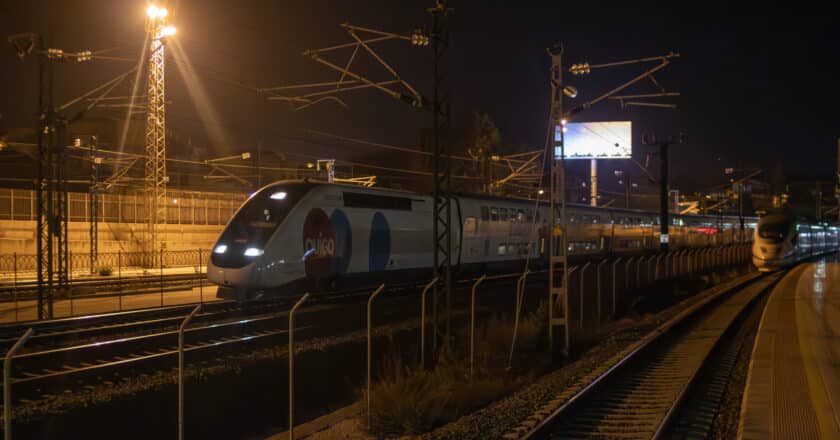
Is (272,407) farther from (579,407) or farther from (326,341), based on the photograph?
(579,407)

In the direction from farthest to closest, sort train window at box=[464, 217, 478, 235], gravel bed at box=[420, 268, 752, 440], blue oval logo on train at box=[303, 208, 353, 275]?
train window at box=[464, 217, 478, 235] < blue oval logo on train at box=[303, 208, 353, 275] < gravel bed at box=[420, 268, 752, 440]

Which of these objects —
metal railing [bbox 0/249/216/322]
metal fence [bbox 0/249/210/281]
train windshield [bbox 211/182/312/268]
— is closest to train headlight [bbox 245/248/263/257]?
Result: train windshield [bbox 211/182/312/268]

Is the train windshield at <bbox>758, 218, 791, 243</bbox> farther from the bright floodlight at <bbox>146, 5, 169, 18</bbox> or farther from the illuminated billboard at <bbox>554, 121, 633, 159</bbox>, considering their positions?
the bright floodlight at <bbox>146, 5, 169, 18</bbox>

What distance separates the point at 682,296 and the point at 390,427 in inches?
990

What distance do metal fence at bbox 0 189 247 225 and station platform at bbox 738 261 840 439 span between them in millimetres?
33761

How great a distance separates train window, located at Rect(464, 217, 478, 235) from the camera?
26.9 meters

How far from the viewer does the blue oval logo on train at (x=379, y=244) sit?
22.5m

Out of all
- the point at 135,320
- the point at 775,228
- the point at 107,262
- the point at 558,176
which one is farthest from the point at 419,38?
the point at 775,228

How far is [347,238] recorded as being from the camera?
21344 mm

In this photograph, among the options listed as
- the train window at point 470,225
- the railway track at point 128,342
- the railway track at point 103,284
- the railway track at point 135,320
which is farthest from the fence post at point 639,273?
the railway track at point 103,284

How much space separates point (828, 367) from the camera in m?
12.1

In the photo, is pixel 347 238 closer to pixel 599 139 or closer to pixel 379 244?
pixel 379 244

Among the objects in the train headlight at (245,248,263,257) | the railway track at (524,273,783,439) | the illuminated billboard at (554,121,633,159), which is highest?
the illuminated billboard at (554,121,633,159)

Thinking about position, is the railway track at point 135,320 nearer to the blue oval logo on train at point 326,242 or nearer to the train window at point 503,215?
the blue oval logo on train at point 326,242
